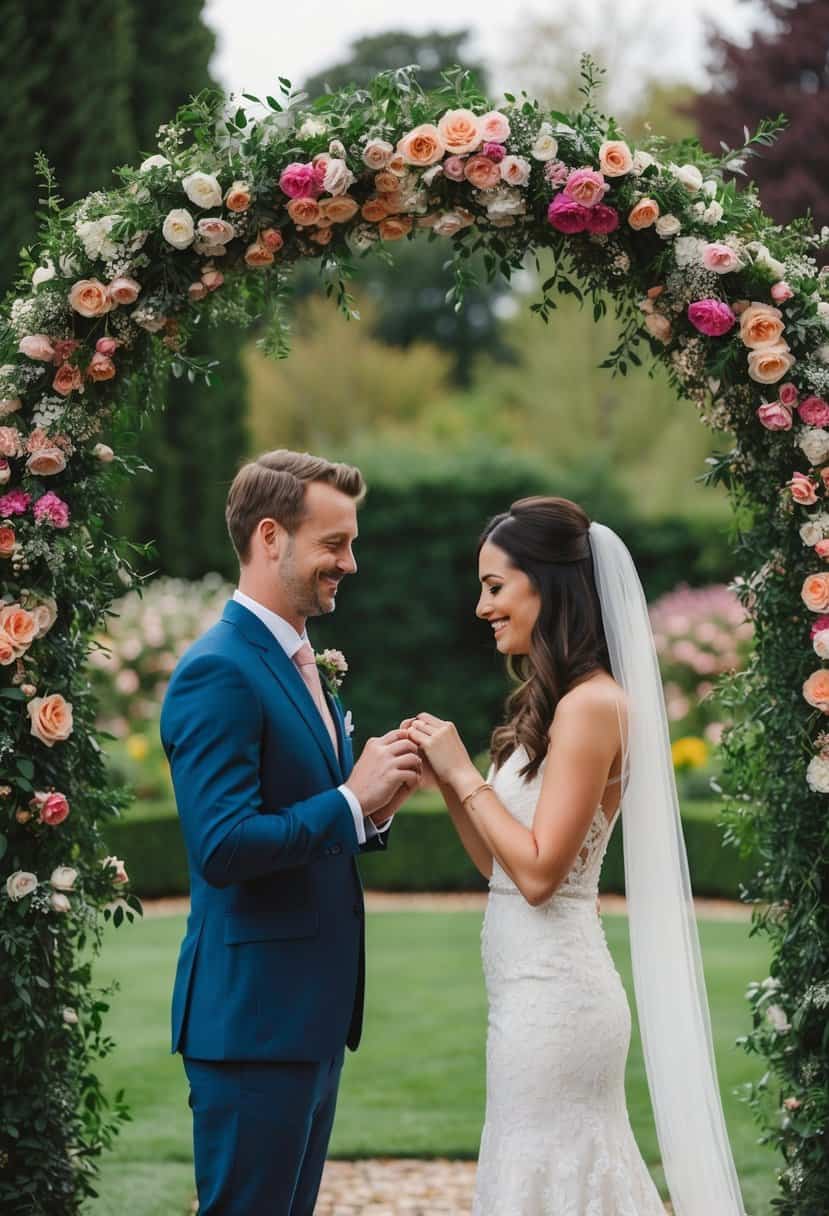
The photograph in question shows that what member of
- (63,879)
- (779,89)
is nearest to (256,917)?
(63,879)

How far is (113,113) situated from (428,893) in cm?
740

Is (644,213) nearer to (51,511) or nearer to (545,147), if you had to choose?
(545,147)

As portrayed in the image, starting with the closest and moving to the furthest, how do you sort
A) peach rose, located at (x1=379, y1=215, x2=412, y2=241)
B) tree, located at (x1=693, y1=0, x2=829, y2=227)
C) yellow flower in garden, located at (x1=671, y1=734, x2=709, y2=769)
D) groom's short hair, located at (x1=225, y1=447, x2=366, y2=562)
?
groom's short hair, located at (x1=225, y1=447, x2=366, y2=562) → peach rose, located at (x1=379, y1=215, x2=412, y2=241) → yellow flower in garden, located at (x1=671, y1=734, x2=709, y2=769) → tree, located at (x1=693, y1=0, x2=829, y2=227)

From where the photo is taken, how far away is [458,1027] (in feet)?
25.3

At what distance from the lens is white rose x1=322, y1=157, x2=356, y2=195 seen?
12.9 feet

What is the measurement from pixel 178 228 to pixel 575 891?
2006mm

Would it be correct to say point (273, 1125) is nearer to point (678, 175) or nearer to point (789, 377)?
A: point (789, 377)

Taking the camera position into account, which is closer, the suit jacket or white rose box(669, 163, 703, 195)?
the suit jacket

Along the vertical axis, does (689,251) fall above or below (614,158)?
below

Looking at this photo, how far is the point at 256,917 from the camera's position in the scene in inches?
132

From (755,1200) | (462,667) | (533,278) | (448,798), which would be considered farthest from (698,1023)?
(533,278)

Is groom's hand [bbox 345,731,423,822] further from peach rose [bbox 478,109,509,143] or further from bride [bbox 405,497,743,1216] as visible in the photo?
peach rose [bbox 478,109,509,143]

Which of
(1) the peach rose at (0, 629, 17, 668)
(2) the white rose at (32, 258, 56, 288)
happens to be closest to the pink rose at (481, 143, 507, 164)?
(2) the white rose at (32, 258, 56, 288)

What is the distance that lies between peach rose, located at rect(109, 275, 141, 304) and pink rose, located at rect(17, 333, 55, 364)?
21 centimetres
